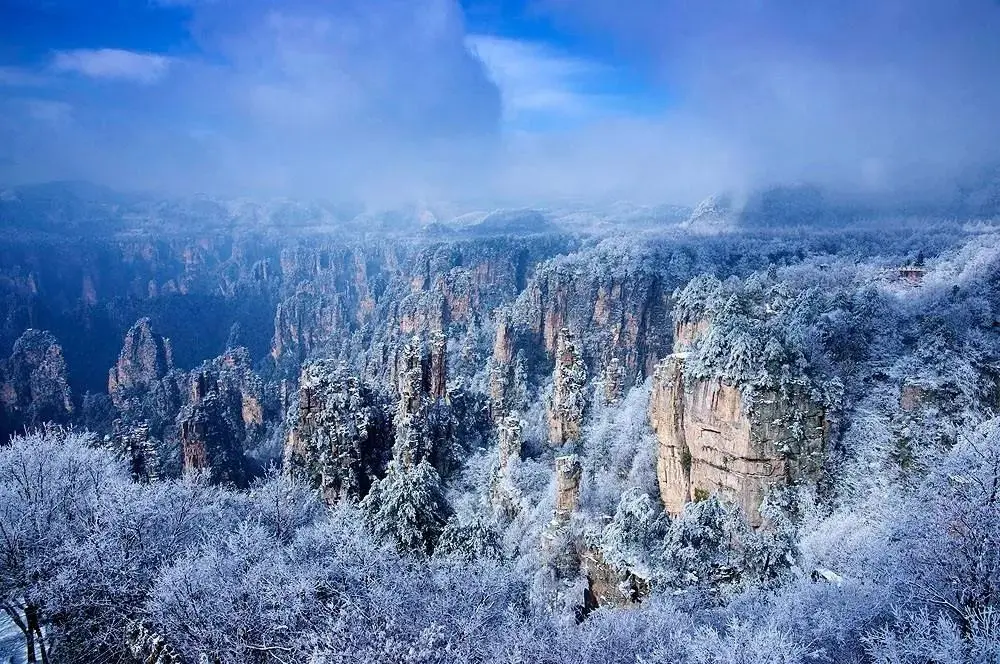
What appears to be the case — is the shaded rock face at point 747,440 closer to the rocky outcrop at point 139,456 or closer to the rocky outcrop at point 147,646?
the rocky outcrop at point 147,646

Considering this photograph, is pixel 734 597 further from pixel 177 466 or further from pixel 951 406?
pixel 177 466

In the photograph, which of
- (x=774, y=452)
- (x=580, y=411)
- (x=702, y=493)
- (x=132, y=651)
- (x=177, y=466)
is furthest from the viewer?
(x=177, y=466)

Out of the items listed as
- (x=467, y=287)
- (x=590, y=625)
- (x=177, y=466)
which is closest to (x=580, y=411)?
(x=590, y=625)

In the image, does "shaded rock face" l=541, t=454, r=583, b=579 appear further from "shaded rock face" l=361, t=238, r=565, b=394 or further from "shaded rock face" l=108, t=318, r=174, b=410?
"shaded rock face" l=108, t=318, r=174, b=410

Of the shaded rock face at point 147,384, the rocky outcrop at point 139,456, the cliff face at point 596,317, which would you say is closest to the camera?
the rocky outcrop at point 139,456

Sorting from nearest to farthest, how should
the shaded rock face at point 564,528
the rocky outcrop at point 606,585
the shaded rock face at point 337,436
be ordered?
1. the rocky outcrop at point 606,585
2. the shaded rock face at point 564,528
3. the shaded rock face at point 337,436

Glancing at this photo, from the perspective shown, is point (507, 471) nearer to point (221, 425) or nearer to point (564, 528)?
point (564, 528)

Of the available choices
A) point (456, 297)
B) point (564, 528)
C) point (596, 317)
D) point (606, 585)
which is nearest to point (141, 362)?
point (456, 297)

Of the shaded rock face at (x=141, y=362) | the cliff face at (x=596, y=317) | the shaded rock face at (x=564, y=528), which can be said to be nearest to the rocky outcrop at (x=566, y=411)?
the shaded rock face at (x=564, y=528)
